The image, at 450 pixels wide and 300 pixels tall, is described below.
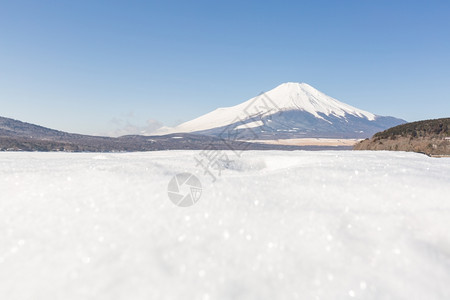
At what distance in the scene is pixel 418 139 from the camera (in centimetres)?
2791

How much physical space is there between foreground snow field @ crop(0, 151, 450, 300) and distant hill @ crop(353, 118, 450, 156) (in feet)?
86.5

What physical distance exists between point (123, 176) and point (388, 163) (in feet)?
15.3

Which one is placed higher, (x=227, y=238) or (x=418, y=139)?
(x=418, y=139)

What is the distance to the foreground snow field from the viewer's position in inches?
101

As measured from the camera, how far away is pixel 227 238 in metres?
3.04

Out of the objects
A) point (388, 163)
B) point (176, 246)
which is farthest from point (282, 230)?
point (388, 163)

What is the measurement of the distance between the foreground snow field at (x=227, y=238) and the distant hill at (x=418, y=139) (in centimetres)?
2635

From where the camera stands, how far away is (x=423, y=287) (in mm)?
2557

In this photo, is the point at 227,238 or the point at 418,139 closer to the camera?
the point at 227,238

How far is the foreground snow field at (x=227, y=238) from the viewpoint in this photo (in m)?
2.56

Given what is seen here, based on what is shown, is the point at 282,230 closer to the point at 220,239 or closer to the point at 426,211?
the point at 220,239

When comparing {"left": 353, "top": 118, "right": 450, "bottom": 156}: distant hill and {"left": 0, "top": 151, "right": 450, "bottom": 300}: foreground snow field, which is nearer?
{"left": 0, "top": 151, "right": 450, "bottom": 300}: foreground snow field

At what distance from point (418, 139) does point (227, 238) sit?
3163cm

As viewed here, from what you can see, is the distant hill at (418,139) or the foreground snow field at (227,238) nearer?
the foreground snow field at (227,238)
